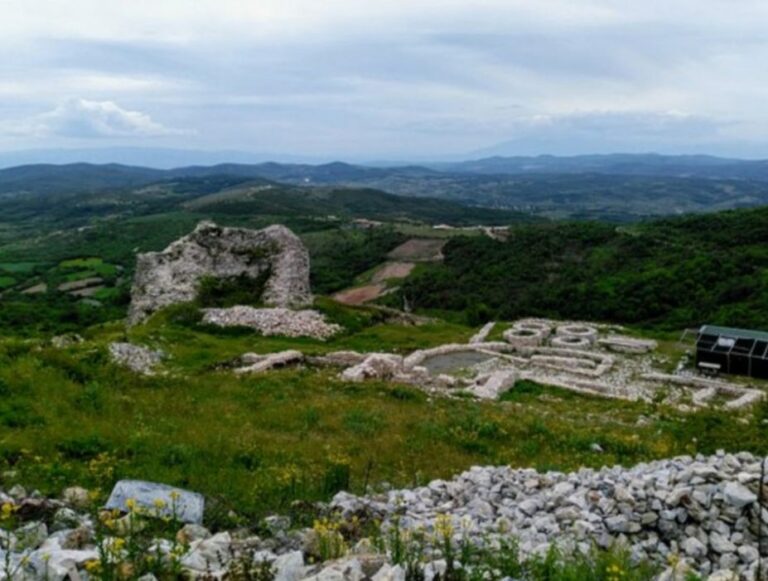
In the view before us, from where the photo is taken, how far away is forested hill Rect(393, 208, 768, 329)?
52969mm

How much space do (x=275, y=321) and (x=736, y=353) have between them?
21.5 m

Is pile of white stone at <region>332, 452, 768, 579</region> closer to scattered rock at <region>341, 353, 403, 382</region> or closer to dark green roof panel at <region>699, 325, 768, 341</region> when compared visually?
scattered rock at <region>341, 353, 403, 382</region>

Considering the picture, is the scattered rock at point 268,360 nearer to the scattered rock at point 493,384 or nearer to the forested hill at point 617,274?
the scattered rock at point 493,384

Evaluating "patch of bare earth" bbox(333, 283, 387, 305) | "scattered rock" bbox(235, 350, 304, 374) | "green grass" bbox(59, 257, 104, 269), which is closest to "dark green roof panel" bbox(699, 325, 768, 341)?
"scattered rock" bbox(235, 350, 304, 374)

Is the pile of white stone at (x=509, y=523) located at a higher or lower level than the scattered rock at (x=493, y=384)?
higher

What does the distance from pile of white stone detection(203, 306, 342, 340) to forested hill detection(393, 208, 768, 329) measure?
712 inches

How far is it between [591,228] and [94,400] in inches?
3245

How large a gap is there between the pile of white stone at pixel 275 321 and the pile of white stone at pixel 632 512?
2393cm

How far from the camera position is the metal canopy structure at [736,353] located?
95.8ft

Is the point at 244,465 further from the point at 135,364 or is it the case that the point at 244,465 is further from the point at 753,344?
the point at 753,344

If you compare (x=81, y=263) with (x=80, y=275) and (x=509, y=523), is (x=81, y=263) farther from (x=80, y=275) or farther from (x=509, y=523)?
(x=509, y=523)

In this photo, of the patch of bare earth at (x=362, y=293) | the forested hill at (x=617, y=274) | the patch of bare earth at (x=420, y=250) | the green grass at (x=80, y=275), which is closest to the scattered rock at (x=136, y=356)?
the forested hill at (x=617, y=274)

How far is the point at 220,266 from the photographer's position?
41.8 m

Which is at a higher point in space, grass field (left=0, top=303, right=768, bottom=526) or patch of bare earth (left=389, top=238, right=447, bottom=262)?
grass field (left=0, top=303, right=768, bottom=526)
